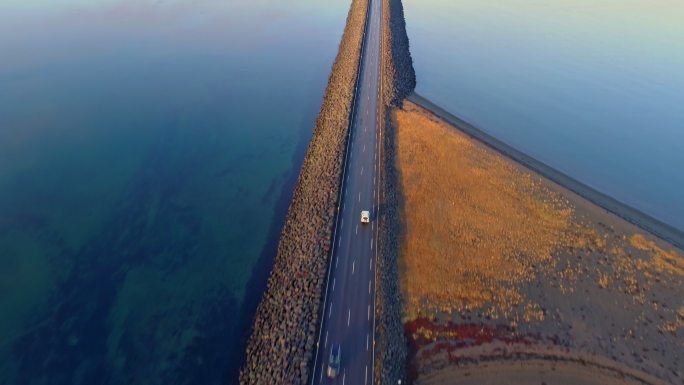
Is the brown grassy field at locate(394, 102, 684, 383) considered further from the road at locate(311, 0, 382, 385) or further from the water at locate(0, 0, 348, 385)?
the water at locate(0, 0, 348, 385)

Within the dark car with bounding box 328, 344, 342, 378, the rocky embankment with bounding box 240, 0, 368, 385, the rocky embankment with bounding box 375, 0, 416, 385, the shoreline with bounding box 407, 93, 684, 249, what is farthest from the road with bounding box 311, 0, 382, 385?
the shoreline with bounding box 407, 93, 684, 249

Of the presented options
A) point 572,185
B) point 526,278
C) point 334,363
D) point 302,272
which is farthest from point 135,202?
point 572,185

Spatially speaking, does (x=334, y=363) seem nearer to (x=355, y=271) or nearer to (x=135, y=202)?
(x=355, y=271)

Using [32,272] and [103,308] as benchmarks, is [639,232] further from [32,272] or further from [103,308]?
[32,272]

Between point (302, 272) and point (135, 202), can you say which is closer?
point (302, 272)

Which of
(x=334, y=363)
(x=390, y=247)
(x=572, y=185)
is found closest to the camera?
(x=334, y=363)

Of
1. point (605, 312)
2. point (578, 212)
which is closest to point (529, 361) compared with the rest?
point (605, 312)
